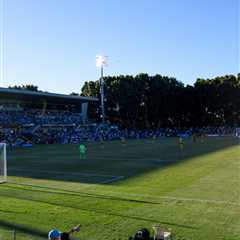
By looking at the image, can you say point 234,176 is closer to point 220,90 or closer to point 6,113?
point 6,113

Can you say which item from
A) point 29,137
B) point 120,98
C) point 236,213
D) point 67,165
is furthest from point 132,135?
point 236,213

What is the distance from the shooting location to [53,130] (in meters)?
67.8

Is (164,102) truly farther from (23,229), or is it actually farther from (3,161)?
(23,229)

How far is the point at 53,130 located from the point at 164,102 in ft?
101

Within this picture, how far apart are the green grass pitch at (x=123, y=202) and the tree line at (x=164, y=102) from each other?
221 feet

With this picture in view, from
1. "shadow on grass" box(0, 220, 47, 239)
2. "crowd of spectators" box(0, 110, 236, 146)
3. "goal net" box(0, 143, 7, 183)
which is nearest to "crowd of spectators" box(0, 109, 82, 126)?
"crowd of spectators" box(0, 110, 236, 146)

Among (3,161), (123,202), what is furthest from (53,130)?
(123,202)

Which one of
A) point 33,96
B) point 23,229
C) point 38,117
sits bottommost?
point 23,229

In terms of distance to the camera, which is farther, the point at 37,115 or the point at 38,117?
the point at 37,115

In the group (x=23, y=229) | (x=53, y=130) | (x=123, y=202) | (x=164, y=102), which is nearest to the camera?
(x=23, y=229)

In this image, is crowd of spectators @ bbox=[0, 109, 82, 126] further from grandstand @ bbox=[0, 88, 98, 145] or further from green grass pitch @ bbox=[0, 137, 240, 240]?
green grass pitch @ bbox=[0, 137, 240, 240]

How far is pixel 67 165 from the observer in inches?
1033

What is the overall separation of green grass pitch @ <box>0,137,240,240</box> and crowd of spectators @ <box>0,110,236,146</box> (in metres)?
34.6

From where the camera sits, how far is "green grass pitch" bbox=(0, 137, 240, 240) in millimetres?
10416
